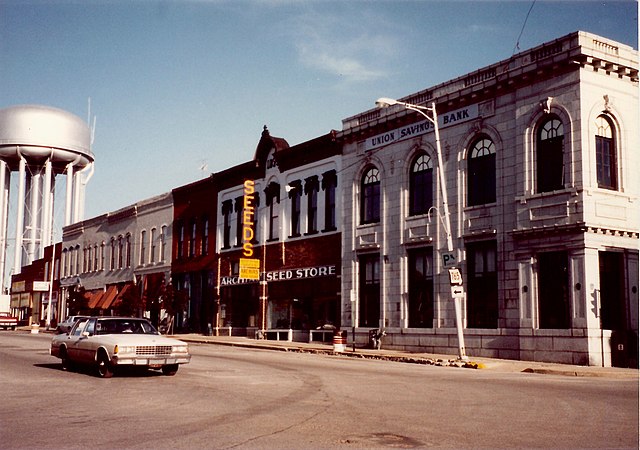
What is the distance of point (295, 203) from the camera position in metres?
43.4

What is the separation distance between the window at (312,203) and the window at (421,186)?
827 cm

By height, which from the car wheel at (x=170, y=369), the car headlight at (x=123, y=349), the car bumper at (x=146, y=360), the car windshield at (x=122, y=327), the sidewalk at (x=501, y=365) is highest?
the car windshield at (x=122, y=327)

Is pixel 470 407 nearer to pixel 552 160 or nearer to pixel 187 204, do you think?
pixel 552 160

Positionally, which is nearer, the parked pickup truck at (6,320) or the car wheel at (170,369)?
the car wheel at (170,369)

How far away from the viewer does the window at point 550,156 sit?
2742 cm

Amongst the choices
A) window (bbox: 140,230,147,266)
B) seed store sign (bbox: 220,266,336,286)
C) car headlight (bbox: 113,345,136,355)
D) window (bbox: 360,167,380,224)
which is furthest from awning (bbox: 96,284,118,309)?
car headlight (bbox: 113,345,136,355)

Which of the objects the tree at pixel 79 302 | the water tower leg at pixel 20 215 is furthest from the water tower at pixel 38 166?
the tree at pixel 79 302

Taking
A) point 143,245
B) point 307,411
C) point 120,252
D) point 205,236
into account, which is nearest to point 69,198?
point 120,252

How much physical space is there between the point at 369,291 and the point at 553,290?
11203 millimetres

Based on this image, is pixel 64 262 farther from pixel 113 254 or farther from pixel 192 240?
pixel 192 240

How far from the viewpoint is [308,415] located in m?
11.6

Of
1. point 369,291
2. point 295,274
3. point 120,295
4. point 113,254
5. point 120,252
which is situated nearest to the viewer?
point 369,291

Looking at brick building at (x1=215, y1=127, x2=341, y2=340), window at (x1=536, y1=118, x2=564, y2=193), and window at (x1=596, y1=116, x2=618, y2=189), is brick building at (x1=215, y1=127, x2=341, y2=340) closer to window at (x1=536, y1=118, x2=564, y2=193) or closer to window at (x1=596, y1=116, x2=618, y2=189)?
window at (x1=536, y1=118, x2=564, y2=193)

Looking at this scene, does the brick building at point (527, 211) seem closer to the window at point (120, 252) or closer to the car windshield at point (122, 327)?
the car windshield at point (122, 327)
